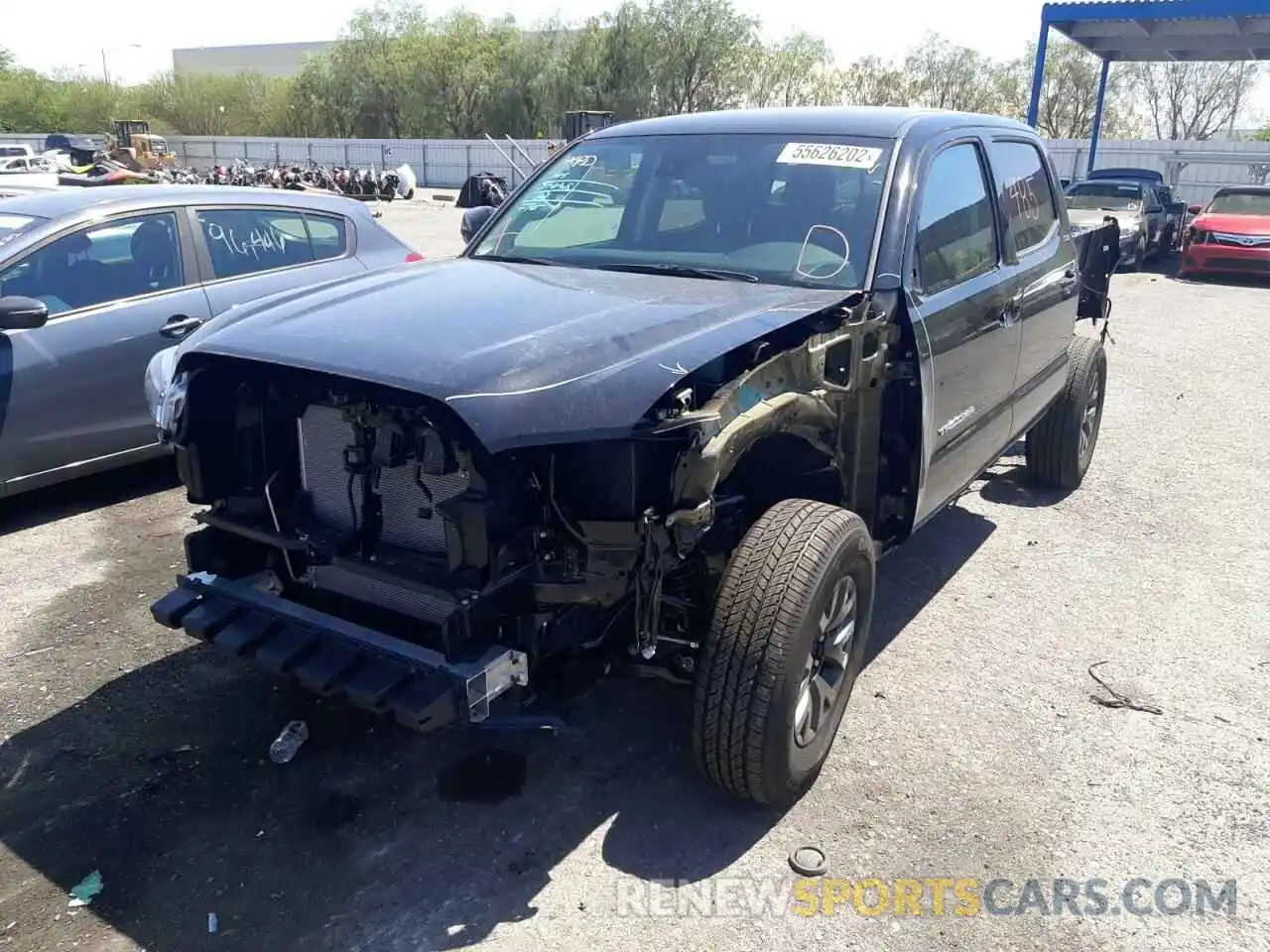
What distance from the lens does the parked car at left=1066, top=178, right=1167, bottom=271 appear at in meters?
17.0

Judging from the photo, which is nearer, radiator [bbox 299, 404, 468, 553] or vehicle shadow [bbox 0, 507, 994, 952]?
vehicle shadow [bbox 0, 507, 994, 952]

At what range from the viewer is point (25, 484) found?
5.13 meters

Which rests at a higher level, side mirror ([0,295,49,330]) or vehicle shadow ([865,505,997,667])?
side mirror ([0,295,49,330])

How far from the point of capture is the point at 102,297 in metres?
5.38

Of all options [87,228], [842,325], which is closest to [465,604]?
[842,325]

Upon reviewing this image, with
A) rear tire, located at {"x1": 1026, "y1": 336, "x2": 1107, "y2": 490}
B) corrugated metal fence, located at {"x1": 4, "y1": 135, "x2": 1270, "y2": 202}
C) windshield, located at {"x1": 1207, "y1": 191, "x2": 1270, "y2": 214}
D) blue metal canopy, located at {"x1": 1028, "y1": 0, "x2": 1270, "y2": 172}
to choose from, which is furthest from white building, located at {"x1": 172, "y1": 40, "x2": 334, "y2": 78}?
rear tire, located at {"x1": 1026, "y1": 336, "x2": 1107, "y2": 490}

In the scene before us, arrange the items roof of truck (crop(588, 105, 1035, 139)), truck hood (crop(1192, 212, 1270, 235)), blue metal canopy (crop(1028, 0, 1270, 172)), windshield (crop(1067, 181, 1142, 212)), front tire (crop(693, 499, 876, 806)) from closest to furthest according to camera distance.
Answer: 1. front tire (crop(693, 499, 876, 806))
2. roof of truck (crop(588, 105, 1035, 139))
3. truck hood (crop(1192, 212, 1270, 235))
4. windshield (crop(1067, 181, 1142, 212))
5. blue metal canopy (crop(1028, 0, 1270, 172))

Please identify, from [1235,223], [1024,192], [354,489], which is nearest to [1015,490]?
[1024,192]

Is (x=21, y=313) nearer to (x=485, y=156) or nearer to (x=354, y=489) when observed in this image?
(x=354, y=489)

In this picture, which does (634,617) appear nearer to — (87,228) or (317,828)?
(317,828)

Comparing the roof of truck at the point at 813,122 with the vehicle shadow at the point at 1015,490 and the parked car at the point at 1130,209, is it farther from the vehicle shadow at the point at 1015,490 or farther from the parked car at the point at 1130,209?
the parked car at the point at 1130,209

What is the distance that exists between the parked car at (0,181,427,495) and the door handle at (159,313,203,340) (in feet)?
0.03

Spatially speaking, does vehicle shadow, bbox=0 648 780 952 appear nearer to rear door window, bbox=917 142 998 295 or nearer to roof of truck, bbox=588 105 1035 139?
rear door window, bbox=917 142 998 295

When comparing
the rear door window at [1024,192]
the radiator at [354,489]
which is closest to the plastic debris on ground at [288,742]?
the radiator at [354,489]
